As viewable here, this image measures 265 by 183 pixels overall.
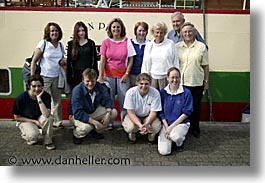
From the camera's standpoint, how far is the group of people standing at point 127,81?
14.2ft

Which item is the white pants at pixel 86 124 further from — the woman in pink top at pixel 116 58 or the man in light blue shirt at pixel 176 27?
the man in light blue shirt at pixel 176 27

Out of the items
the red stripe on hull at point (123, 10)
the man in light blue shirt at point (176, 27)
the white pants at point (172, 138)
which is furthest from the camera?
the red stripe on hull at point (123, 10)

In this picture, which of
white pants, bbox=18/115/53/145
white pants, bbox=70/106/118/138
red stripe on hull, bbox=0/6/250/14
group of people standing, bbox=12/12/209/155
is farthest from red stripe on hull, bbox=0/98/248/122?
red stripe on hull, bbox=0/6/250/14

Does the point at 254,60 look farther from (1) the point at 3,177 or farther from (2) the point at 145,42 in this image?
(1) the point at 3,177

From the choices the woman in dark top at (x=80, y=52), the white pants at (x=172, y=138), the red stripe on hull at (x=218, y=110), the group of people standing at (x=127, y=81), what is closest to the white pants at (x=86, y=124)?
the group of people standing at (x=127, y=81)

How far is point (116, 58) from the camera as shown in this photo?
4.54m

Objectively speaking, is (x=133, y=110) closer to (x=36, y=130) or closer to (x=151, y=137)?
(x=151, y=137)

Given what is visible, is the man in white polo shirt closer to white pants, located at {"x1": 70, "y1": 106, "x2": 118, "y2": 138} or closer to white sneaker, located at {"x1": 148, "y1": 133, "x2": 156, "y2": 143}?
white sneaker, located at {"x1": 148, "y1": 133, "x2": 156, "y2": 143}

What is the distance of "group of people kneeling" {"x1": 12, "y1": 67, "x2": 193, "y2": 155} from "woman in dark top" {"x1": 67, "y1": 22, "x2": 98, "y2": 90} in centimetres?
23

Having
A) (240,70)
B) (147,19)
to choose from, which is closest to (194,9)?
(147,19)

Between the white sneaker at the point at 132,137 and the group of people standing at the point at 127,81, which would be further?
the white sneaker at the point at 132,137

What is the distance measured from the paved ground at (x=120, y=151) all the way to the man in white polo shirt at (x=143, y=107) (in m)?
0.22

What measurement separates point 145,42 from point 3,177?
81.9 inches

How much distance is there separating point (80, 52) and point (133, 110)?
0.87 m
